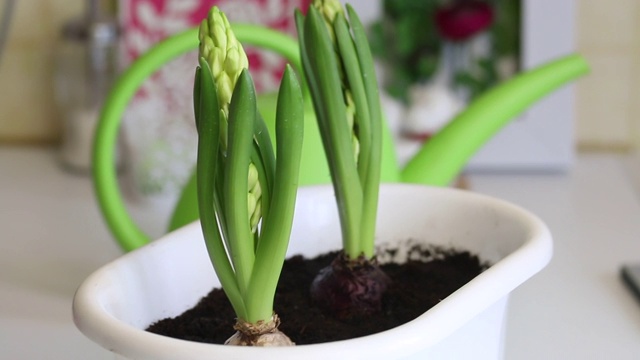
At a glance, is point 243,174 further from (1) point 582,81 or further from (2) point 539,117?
(1) point 582,81

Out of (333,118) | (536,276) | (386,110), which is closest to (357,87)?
(333,118)

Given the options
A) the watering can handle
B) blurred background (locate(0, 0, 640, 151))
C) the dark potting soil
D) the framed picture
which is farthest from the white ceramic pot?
blurred background (locate(0, 0, 640, 151))

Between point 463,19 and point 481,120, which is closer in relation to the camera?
point 481,120

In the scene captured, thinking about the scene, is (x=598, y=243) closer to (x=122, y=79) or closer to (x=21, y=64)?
(x=122, y=79)

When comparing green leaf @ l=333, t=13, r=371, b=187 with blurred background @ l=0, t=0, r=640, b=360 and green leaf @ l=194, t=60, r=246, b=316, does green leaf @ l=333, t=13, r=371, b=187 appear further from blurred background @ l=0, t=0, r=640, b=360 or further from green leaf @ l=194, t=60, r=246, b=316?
blurred background @ l=0, t=0, r=640, b=360

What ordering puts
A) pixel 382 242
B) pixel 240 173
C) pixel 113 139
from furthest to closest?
pixel 113 139 < pixel 382 242 < pixel 240 173

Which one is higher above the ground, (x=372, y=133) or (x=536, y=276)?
(x=372, y=133)

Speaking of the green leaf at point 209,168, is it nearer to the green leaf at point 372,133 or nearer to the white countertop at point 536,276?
the green leaf at point 372,133
